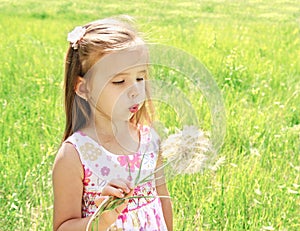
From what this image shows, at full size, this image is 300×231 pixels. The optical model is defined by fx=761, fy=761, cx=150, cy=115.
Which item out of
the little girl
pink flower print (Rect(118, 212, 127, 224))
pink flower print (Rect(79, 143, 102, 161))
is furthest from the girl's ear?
pink flower print (Rect(118, 212, 127, 224))

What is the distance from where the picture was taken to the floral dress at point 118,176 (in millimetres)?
1943

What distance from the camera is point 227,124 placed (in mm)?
3561

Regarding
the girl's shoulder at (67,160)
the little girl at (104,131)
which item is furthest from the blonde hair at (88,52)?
the girl's shoulder at (67,160)

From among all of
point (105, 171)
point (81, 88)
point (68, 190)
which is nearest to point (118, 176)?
point (105, 171)

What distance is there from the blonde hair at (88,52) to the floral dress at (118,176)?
63 millimetres

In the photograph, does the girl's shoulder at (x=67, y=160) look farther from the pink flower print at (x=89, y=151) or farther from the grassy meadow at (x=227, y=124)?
the grassy meadow at (x=227, y=124)

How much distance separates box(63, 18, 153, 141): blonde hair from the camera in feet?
6.28

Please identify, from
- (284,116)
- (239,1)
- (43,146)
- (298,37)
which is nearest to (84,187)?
(43,146)

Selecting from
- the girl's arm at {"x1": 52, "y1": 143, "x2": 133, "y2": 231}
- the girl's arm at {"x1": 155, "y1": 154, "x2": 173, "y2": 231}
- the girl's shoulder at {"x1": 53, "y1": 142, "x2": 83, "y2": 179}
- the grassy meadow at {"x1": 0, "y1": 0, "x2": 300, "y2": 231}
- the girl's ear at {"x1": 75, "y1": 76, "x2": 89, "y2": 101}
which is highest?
the girl's ear at {"x1": 75, "y1": 76, "x2": 89, "y2": 101}

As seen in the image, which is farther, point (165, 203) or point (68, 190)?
point (165, 203)

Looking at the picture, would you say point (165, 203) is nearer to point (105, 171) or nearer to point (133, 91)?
point (105, 171)

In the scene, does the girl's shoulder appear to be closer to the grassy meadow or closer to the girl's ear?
the girl's ear

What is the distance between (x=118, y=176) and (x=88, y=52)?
329 mm

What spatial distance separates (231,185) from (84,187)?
1059mm
